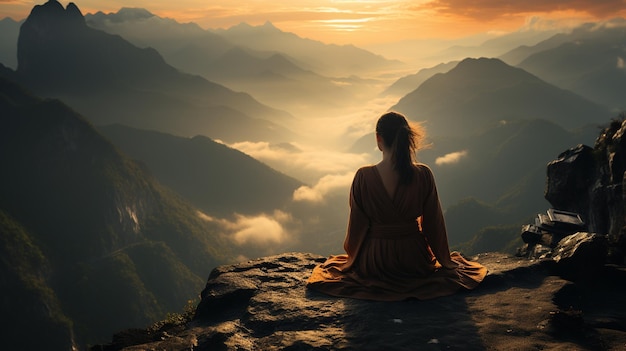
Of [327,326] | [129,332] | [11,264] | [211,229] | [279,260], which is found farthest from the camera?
[211,229]

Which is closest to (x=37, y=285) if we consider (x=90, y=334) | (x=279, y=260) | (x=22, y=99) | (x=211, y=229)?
(x=90, y=334)

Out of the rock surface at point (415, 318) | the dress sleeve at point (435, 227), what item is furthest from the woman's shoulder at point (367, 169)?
the rock surface at point (415, 318)

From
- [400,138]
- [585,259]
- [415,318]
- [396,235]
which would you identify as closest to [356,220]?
[396,235]

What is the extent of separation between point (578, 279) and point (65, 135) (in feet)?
627

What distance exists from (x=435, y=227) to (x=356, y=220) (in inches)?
54.1

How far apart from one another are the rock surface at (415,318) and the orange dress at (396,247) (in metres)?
0.28

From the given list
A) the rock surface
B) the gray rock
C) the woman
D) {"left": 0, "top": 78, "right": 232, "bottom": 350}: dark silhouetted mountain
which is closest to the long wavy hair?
the woman

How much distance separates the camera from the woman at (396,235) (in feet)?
25.6

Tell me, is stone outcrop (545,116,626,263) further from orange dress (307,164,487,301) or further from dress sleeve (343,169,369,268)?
dress sleeve (343,169,369,268)

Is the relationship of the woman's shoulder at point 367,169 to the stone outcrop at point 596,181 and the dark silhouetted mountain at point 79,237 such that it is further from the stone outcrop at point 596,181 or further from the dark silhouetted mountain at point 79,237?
the dark silhouetted mountain at point 79,237

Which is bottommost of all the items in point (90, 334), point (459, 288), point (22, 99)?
point (90, 334)

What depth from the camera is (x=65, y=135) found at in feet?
569

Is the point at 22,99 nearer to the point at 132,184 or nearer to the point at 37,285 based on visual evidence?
the point at 132,184

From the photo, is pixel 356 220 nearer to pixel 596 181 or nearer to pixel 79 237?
pixel 596 181
